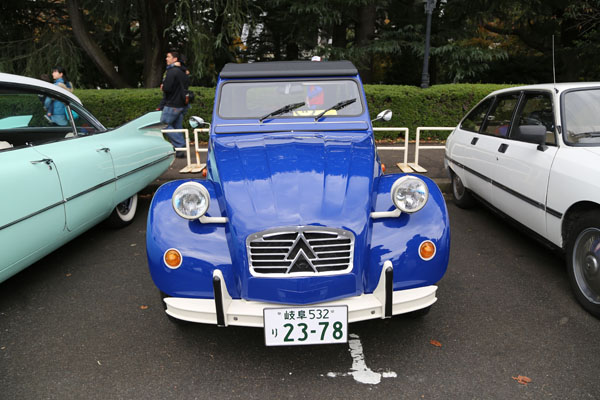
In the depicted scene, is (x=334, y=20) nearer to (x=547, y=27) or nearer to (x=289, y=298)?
(x=547, y=27)

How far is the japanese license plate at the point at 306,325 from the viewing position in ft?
8.34

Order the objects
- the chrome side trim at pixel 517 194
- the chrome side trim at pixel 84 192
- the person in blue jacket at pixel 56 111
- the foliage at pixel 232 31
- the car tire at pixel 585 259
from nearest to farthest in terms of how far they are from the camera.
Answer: the car tire at pixel 585 259
the chrome side trim at pixel 84 192
the chrome side trim at pixel 517 194
the person in blue jacket at pixel 56 111
the foliage at pixel 232 31

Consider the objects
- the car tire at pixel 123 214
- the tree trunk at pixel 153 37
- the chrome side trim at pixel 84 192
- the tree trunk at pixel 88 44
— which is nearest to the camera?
the chrome side trim at pixel 84 192

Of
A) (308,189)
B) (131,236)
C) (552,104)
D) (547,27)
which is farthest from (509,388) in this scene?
(547,27)

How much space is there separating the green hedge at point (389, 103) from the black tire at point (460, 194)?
515 centimetres

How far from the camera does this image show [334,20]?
43.6ft

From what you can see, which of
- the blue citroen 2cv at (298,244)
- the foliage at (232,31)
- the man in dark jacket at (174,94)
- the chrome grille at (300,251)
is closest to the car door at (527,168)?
the blue citroen 2cv at (298,244)

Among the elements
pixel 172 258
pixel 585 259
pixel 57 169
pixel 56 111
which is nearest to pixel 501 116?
pixel 585 259

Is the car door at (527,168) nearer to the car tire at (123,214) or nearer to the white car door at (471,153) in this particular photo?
the white car door at (471,153)

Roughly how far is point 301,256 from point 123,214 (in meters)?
3.74

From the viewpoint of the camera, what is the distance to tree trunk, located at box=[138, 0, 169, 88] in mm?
13719

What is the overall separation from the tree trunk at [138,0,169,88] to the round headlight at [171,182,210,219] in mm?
12667

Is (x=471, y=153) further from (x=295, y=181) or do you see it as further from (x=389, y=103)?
(x=389, y=103)

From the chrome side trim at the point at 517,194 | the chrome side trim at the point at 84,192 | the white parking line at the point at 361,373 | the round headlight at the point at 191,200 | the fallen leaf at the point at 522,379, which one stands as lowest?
the white parking line at the point at 361,373
